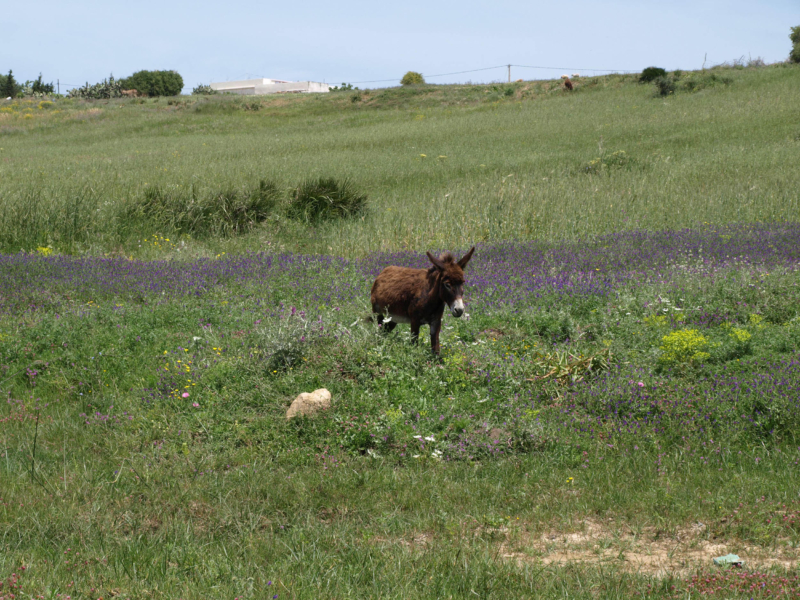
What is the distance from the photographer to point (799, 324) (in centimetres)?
834

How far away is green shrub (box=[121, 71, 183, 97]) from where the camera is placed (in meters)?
88.9

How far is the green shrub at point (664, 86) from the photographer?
44147 mm

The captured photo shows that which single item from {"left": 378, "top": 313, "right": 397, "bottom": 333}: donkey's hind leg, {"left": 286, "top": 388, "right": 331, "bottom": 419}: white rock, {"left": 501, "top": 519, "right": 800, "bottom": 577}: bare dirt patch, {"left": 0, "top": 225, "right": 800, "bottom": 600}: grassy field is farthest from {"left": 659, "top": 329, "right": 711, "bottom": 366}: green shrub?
{"left": 286, "top": 388, "right": 331, "bottom": 419}: white rock

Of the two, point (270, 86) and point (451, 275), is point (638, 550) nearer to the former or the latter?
point (451, 275)

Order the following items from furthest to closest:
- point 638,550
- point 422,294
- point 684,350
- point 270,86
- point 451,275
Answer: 1. point 270,86
2. point 684,350
3. point 422,294
4. point 451,275
5. point 638,550

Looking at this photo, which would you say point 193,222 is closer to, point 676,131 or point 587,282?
point 587,282

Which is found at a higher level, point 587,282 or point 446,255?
point 446,255

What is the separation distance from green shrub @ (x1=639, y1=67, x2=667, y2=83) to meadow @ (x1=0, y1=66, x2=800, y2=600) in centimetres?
3701

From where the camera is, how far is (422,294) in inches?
288

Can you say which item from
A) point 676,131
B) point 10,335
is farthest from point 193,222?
point 676,131

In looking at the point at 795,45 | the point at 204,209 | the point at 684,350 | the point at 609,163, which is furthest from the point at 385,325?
the point at 795,45

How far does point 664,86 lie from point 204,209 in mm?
36864

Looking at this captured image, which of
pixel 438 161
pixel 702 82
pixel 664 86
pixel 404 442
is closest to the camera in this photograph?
pixel 404 442

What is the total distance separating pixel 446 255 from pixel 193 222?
13.2 m
